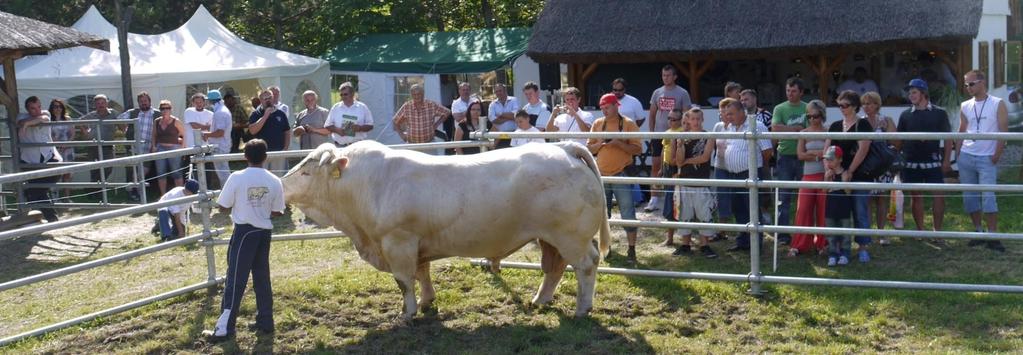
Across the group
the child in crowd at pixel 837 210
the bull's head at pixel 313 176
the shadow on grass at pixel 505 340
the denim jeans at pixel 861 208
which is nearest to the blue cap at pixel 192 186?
the bull's head at pixel 313 176

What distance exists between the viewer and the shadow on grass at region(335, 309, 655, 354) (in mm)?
6863

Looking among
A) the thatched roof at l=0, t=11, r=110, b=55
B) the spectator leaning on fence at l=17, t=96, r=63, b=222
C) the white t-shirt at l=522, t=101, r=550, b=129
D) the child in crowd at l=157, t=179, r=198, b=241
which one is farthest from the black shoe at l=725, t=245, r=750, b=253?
the spectator leaning on fence at l=17, t=96, r=63, b=222

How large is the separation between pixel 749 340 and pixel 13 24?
10029 millimetres

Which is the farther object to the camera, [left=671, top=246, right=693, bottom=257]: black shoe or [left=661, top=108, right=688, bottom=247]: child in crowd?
[left=661, top=108, right=688, bottom=247]: child in crowd

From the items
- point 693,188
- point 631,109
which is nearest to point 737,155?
point 693,188

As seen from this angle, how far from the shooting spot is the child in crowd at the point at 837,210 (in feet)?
29.7

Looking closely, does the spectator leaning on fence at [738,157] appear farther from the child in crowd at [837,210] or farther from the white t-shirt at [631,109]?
the white t-shirt at [631,109]

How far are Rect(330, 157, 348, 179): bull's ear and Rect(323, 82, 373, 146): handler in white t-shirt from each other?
232 inches

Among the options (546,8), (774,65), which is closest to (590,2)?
(546,8)

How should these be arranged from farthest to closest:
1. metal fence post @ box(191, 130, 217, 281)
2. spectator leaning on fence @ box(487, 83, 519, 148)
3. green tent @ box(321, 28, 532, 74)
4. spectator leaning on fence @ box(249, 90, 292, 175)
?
green tent @ box(321, 28, 532, 74) < spectator leaning on fence @ box(249, 90, 292, 175) < spectator leaning on fence @ box(487, 83, 519, 148) < metal fence post @ box(191, 130, 217, 281)

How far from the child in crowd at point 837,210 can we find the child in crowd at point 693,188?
982 mm

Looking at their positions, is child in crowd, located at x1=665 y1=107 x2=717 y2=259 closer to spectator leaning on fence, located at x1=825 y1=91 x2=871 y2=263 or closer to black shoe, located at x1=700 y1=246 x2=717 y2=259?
black shoe, located at x1=700 y1=246 x2=717 y2=259

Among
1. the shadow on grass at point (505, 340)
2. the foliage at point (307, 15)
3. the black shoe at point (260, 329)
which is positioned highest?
the foliage at point (307, 15)

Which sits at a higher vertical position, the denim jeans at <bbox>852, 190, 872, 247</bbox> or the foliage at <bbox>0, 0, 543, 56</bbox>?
the foliage at <bbox>0, 0, 543, 56</bbox>
